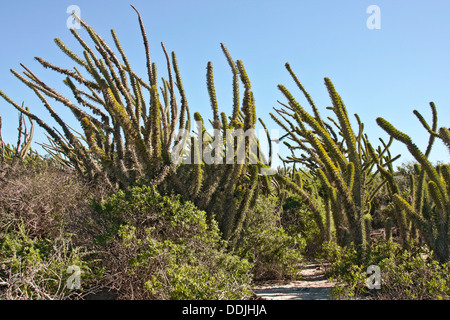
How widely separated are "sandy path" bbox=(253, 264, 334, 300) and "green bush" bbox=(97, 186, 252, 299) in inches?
18.4

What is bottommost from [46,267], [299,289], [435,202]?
[299,289]

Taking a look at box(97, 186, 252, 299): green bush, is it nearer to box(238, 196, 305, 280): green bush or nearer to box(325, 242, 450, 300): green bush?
box(238, 196, 305, 280): green bush

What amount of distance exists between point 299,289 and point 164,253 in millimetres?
2197

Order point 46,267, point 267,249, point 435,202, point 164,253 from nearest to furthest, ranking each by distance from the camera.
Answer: point 46,267
point 164,253
point 435,202
point 267,249

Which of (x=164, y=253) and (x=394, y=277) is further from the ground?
(x=164, y=253)

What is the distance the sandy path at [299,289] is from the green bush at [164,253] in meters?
0.47

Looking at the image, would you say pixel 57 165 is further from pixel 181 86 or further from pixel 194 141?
pixel 194 141

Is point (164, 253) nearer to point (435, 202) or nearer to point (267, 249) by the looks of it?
point (267, 249)

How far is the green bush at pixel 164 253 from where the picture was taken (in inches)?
158

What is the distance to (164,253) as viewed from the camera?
443cm

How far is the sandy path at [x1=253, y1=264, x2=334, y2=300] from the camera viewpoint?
16.3 feet

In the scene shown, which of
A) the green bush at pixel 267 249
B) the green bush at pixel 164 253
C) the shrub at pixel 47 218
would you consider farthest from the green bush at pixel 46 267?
the green bush at pixel 267 249

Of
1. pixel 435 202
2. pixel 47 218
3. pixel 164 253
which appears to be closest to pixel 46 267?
pixel 164 253

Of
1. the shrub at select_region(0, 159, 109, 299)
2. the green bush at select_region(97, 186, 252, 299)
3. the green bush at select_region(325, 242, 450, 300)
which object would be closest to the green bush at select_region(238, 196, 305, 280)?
the green bush at select_region(97, 186, 252, 299)
